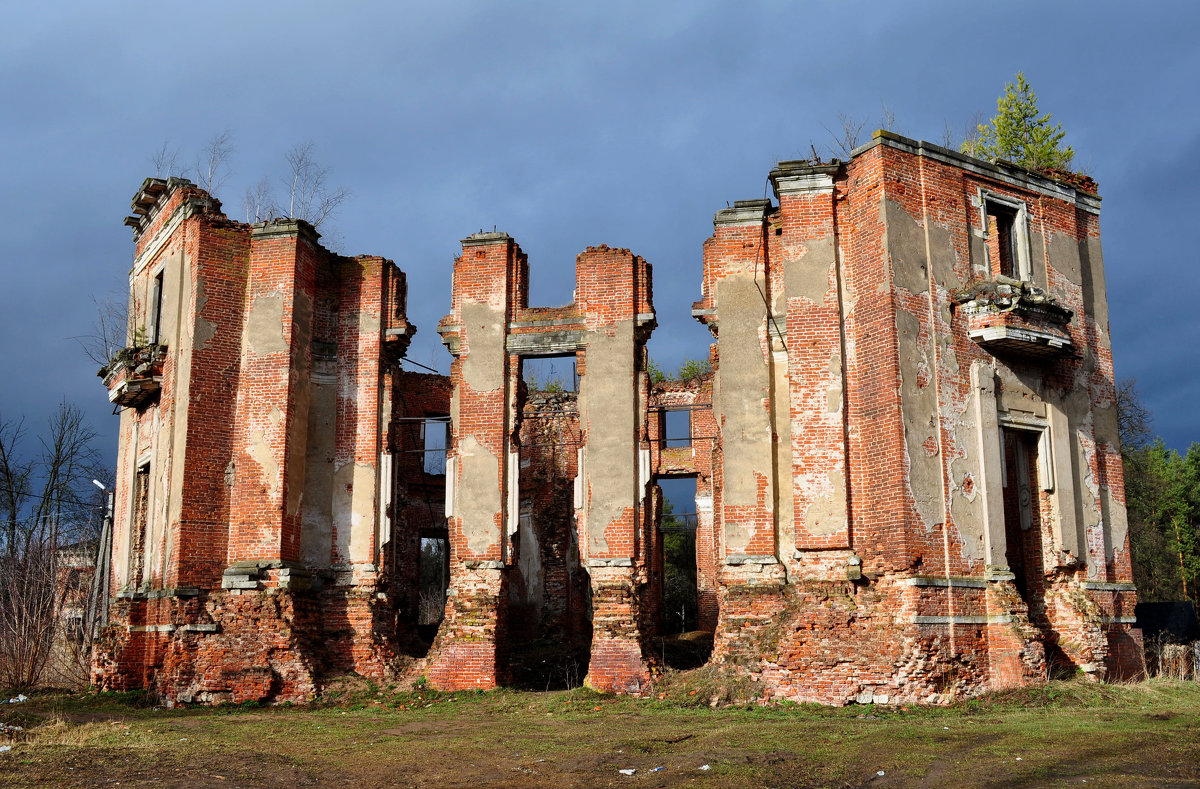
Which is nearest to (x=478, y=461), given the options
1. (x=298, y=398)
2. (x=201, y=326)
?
(x=298, y=398)

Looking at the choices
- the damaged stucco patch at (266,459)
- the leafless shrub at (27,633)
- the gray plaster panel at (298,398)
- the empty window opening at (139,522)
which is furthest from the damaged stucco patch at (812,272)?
the leafless shrub at (27,633)

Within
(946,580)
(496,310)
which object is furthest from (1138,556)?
(496,310)

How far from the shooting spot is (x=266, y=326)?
1852cm

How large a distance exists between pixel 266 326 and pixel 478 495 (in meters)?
4.62

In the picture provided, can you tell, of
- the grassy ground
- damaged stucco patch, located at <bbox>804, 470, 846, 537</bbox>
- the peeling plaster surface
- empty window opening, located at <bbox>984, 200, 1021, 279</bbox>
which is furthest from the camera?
the peeling plaster surface

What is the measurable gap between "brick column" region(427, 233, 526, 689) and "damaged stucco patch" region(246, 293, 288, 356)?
8.95 feet

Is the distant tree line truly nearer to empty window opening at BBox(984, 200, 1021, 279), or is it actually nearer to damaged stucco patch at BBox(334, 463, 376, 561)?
empty window opening at BBox(984, 200, 1021, 279)

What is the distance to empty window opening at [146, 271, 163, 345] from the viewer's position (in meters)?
19.7

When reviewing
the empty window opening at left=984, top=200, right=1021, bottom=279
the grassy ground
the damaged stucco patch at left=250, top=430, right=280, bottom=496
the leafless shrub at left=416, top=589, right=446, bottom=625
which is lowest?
the grassy ground

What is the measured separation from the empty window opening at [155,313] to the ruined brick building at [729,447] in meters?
0.06

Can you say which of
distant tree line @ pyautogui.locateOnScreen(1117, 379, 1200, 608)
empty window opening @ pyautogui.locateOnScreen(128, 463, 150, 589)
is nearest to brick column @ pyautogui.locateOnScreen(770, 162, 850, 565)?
empty window opening @ pyautogui.locateOnScreen(128, 463, 150, 589)

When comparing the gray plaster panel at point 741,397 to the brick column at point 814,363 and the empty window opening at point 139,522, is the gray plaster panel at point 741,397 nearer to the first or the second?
the brick column at point 814,363

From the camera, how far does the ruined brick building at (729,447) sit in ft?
50.6

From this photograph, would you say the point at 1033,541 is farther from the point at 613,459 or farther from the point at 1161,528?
the point at 1161,528
